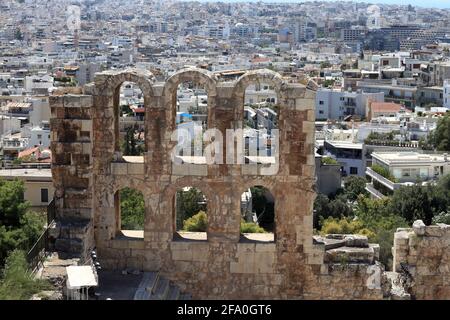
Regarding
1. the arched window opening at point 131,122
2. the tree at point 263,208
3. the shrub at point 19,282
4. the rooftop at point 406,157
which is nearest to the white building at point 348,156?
the rooftop at point 406,157

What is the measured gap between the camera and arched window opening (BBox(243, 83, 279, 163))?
35281 mm

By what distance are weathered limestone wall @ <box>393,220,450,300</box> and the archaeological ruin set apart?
2cm

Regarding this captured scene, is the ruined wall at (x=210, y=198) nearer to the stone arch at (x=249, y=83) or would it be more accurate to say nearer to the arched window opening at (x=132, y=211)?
the stone arch at (x=249, y=83)

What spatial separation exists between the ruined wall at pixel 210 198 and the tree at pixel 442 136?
4463cm

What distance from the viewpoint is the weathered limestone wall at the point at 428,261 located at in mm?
14312

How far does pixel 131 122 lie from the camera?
2110 inches

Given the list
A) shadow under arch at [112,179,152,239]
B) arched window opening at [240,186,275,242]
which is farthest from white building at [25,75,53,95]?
shadow under arch at [112,179,152,239]

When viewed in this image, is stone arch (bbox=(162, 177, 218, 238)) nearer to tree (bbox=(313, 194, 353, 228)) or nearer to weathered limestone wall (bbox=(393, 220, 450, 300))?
weathered limestone wall (bbox=(393, 220, 450, 300))

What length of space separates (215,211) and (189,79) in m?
2.09

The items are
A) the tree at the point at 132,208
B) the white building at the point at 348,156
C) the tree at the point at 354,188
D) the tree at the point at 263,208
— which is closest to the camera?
the tree at the point at 132,208

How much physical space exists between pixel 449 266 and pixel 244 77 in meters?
4.35

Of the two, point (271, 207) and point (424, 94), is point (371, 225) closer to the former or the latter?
point (271, 207)

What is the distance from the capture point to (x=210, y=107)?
14.1 m

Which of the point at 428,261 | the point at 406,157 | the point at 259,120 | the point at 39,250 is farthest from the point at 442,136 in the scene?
the point at 39,250
